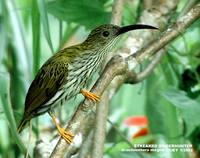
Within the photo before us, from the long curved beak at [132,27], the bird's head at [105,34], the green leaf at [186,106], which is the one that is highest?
the long curved beak at [132,27]

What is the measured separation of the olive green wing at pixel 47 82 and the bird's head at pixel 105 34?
17 centimetres

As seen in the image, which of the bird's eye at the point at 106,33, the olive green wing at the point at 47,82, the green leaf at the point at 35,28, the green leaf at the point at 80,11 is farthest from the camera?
the green leaf at the point at 80,11

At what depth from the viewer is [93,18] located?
3473 mm

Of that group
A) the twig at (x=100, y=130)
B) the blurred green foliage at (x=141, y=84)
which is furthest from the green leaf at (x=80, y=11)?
the twig at (x=100, y=130)

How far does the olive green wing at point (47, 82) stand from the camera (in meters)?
3.22

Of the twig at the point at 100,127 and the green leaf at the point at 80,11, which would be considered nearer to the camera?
the twig at the point at 100,127

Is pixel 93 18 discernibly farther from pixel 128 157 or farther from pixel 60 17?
pixel 128 157

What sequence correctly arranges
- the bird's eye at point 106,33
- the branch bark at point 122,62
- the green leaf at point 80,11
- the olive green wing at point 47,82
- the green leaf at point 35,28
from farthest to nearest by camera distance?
the green leaf at point 80,11 → the olive green wing at point 47,82 → the bird's eye at point 106,33 → the green leaf at point 35,28 → the branch bark at point 122,62

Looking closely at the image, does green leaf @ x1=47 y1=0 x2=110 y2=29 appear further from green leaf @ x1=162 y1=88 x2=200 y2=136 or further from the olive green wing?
green leaf @ x1=162 y1=88 x2=200 y2=136

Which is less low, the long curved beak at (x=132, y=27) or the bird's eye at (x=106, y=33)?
the long curved beak at (x=132, y=27)

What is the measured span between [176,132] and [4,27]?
3.67ft

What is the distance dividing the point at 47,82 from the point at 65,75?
0.35ft

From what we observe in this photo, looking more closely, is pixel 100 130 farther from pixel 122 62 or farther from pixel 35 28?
pixel 35 28

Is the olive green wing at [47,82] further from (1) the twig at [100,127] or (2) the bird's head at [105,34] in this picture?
(1) the twig at [100,127]
